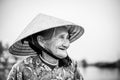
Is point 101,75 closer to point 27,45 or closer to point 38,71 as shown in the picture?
point 27,45

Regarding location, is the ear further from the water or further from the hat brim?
the water

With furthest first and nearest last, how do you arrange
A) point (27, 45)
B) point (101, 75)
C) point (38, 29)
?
point (101, 75), point (27, 45), point (38, 29)

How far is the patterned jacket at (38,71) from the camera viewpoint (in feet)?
4.25

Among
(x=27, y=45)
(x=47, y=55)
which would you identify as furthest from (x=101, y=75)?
(x=47, y=55)

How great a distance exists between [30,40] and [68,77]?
0.29 m

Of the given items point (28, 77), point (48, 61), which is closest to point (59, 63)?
point (48, 61)

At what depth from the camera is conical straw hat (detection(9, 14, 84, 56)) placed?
1288 millimetres

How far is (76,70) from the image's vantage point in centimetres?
137

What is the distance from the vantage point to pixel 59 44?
1.30 meters

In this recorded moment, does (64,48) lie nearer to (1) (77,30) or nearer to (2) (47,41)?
(2) (47,41)

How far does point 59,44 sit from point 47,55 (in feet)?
0.32

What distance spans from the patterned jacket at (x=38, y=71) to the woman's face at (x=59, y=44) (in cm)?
8

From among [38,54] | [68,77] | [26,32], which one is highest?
[26,32]

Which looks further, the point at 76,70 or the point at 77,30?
the point at 77,30
